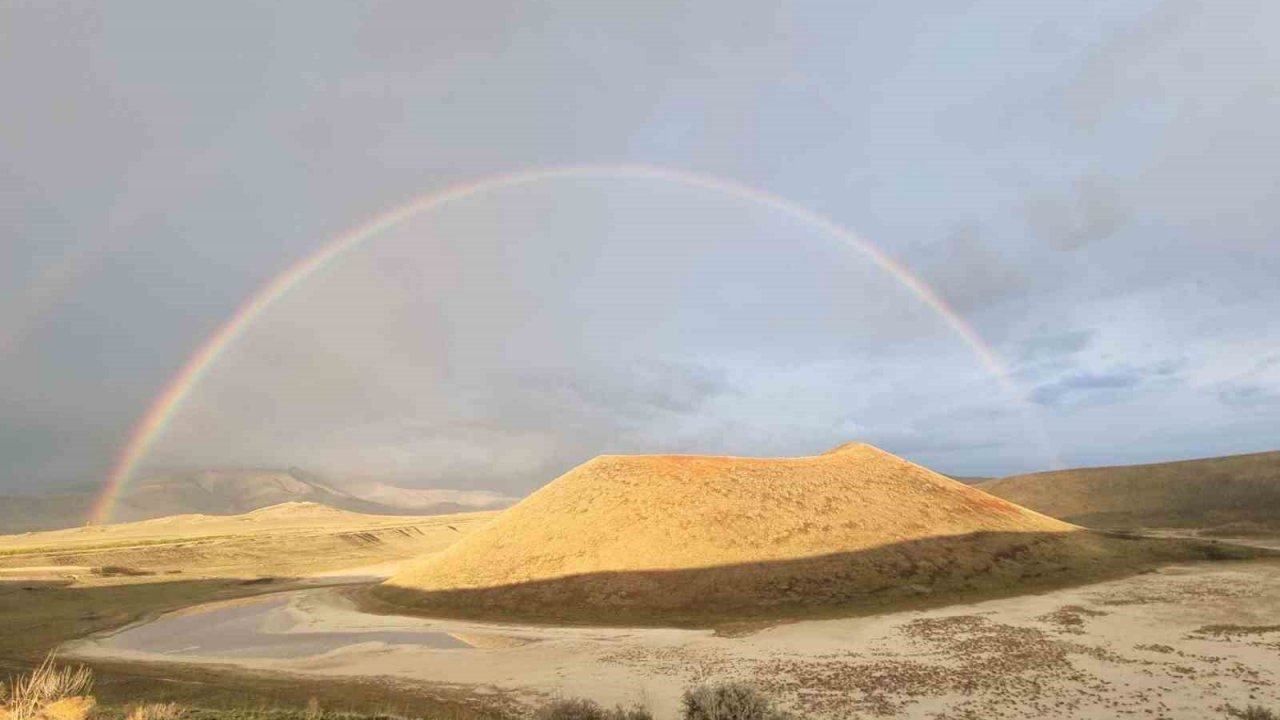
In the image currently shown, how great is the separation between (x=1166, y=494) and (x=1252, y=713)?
354ft

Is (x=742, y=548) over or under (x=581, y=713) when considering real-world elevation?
over

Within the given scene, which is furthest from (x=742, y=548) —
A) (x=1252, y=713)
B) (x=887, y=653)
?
(x=1252, y=713)

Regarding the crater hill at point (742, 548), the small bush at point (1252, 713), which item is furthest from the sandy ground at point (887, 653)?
the crater hill at point (742, 548)

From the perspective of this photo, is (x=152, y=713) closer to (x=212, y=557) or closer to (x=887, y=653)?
(x=887, y=653)

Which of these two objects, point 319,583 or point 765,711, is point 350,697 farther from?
point 319,583

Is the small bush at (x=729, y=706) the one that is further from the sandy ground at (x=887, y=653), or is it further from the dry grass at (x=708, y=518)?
the dry grass at (x=708, y=518)

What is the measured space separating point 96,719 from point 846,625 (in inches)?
1155

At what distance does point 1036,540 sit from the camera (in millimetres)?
47469

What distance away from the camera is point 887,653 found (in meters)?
25.6

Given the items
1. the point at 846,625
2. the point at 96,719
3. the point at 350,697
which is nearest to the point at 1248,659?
the point at 846,625

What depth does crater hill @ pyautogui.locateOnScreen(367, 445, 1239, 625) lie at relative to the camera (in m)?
38.5

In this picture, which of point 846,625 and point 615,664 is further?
point 846,625

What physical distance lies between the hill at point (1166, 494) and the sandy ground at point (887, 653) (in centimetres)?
6038

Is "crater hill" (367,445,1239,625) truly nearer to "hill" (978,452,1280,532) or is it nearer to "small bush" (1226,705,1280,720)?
"small bush" (1226,705,1280,720)
